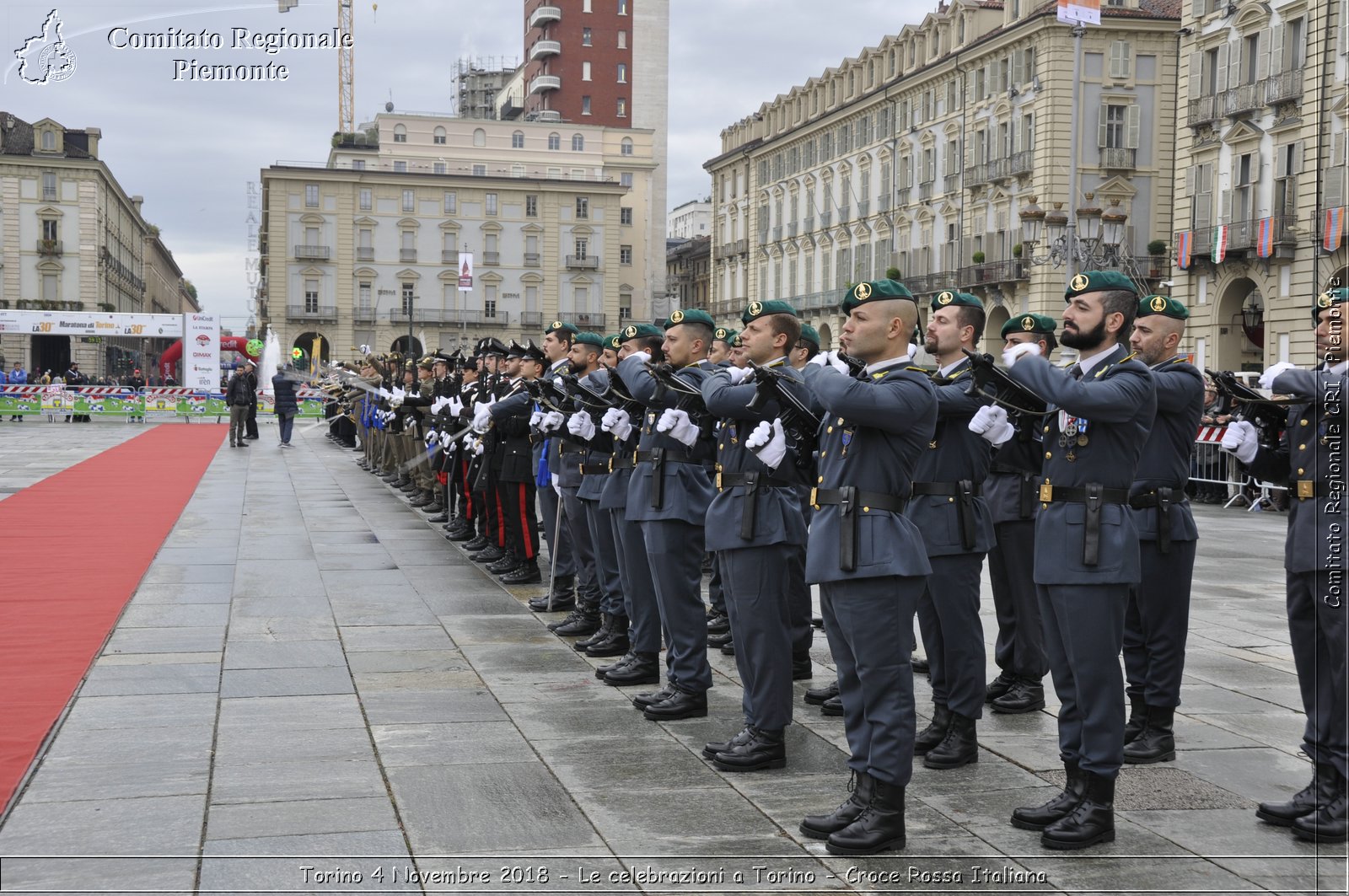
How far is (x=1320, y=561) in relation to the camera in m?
5.19

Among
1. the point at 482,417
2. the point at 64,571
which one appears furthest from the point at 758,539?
the point at 64,571

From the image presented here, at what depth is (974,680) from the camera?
6094 mm

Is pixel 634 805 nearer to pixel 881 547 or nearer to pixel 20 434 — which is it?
pixel 881 547

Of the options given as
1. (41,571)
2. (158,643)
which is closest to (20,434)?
(41,571)

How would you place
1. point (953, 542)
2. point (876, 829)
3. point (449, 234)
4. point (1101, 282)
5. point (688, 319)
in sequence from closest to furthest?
point (876, 829) → point (1101, 282) → point (953, 542) → point (688, 319) → point (449, 234)

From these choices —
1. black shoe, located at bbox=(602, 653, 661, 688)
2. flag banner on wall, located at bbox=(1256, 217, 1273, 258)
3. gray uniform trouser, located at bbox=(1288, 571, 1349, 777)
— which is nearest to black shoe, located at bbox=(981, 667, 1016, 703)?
black shoe, located at bbox=(602, 653, 661, 688)

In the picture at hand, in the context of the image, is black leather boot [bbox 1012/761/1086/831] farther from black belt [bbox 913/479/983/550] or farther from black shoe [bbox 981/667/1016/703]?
black shoe [bbox 981/667/1016/703]

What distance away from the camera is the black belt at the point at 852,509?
5.02m

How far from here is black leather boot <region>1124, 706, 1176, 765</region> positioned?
19.8 feet

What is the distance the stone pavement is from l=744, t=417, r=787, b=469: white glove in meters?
1.37

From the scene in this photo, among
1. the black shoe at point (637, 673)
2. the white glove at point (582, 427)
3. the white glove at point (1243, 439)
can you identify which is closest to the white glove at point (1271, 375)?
the white glove at point (1243, 439)

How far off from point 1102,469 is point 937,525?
4.06ft

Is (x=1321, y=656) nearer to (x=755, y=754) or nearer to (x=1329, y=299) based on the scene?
(x=1329, y=299)

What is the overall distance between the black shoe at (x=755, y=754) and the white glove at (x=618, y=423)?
7.57 feet
